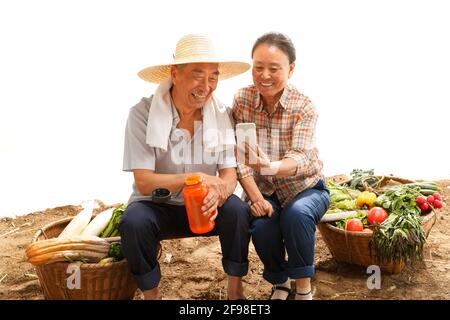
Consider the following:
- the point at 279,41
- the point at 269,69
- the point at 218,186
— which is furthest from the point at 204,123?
the point at 279,41

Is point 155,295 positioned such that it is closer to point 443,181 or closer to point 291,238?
point 291,238

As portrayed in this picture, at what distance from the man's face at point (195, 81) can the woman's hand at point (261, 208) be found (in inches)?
24.2

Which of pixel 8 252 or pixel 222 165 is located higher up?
pixel 222 165

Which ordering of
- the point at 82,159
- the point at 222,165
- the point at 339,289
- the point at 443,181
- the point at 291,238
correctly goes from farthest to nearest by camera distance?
the point at 82,159 < the point at 443,181 < the point at 339,289 < the point at 222,165 < the point at 291,238

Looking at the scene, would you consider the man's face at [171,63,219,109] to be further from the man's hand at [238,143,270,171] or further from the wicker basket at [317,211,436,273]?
the wicker basket at [317,211,436,273]

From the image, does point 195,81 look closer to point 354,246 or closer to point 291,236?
point 291,236

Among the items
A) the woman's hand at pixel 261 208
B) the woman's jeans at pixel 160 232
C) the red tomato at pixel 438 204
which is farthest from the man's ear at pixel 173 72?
the red tomato at pixel 438 204

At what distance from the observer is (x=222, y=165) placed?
2734 millimetres

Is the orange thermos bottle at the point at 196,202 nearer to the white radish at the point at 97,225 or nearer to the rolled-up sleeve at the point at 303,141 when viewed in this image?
the rolled-up sleeve at the point at 303,141

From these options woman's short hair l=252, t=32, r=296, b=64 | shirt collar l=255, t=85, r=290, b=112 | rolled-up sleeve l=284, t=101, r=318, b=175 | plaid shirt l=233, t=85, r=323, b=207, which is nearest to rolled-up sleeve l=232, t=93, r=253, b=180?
plaid shirt l=233, t=85, r=323, b=207

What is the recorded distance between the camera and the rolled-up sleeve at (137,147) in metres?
2.59

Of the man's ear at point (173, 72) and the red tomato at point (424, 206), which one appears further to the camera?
the red tomato at point (424, 206)
